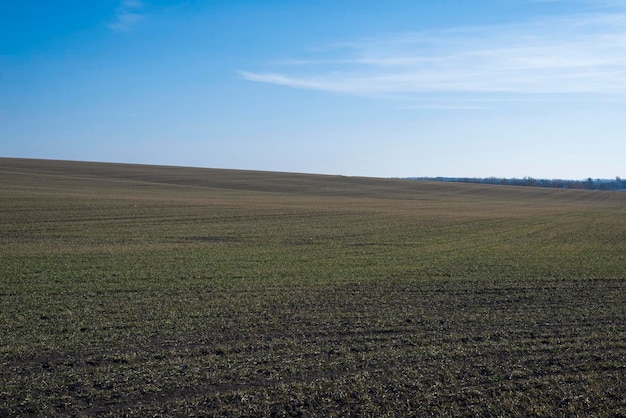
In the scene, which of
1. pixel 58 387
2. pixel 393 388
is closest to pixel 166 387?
pixel 58 387

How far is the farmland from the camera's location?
9.12 m

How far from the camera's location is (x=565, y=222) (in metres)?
47.0

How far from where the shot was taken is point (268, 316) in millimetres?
14391

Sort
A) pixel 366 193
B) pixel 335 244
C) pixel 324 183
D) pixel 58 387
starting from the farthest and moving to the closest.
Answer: pixel 324 183, pixel 366 193, pixel 335 244, pixel 58 387

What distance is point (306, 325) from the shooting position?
13547 millimetres

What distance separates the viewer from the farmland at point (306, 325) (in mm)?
9125

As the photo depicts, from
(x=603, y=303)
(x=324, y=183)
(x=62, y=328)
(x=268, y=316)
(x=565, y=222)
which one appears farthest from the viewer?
(x=324, y=183)

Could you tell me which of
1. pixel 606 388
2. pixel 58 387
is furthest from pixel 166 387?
pixel 606 388

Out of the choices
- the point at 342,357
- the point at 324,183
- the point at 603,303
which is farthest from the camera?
the point at 324,183

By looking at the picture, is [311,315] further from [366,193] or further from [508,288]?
[366,193]

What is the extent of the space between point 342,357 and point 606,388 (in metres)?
4.89

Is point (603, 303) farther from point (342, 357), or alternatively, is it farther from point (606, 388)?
point (342, 357)

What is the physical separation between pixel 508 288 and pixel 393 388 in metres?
10.4

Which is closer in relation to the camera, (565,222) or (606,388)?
(606,388)
